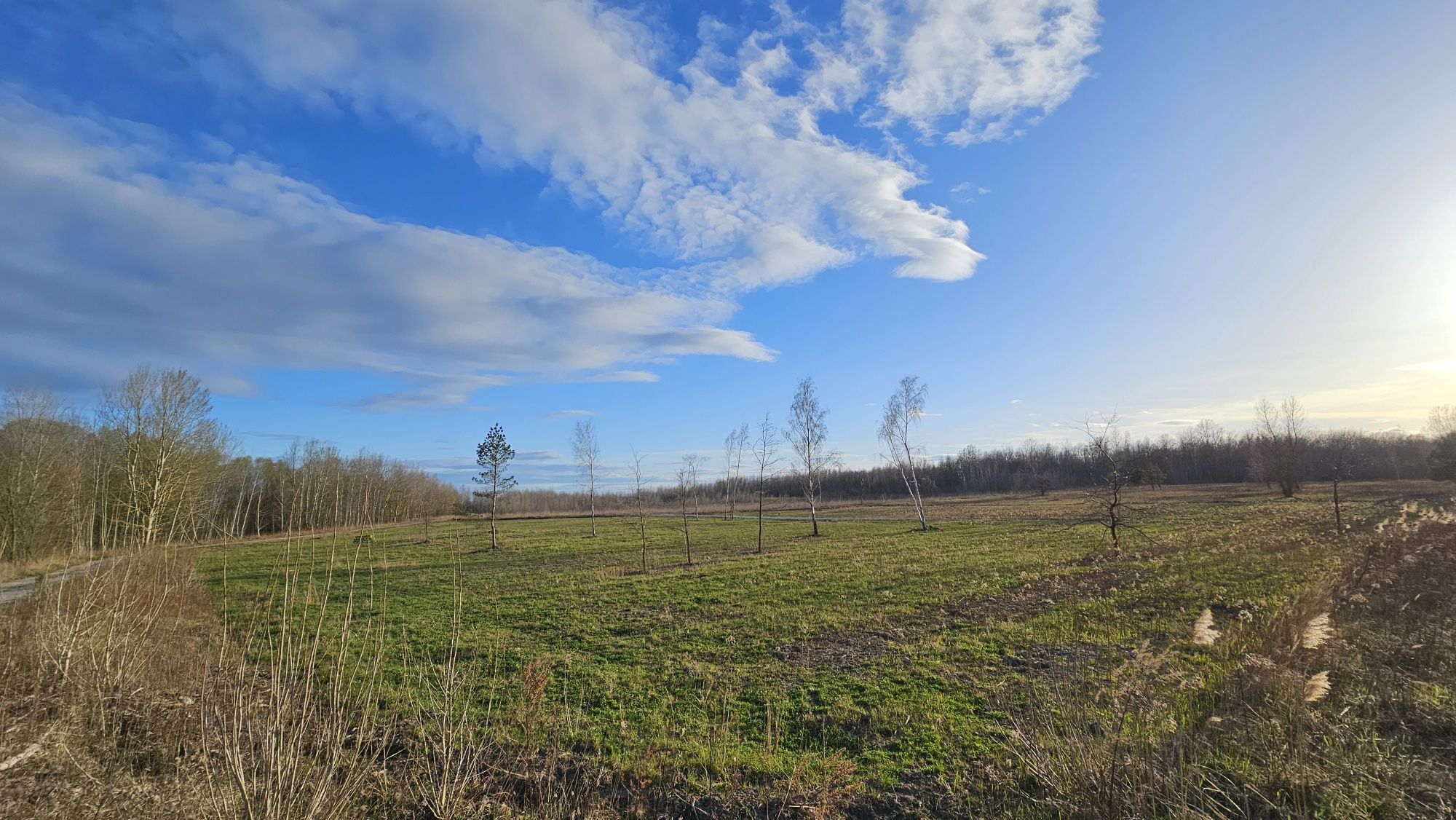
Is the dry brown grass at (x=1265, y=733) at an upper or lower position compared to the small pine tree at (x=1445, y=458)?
lower

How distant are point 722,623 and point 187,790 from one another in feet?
28.3

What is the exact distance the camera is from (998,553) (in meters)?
20.1

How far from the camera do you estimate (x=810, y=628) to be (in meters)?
11.2

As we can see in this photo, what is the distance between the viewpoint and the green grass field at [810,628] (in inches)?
245

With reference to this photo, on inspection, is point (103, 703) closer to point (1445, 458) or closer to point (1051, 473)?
point (1445, 458)

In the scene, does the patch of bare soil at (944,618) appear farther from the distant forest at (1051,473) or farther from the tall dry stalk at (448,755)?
the distant forest at (1051,473)

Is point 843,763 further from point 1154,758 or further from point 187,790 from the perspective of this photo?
point 187,790

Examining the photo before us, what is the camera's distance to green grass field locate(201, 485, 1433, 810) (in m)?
6.22

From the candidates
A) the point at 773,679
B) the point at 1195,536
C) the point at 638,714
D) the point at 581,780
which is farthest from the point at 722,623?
the point at 1195,536

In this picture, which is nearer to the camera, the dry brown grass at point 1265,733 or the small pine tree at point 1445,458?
the dry brown grass at point 1265,733

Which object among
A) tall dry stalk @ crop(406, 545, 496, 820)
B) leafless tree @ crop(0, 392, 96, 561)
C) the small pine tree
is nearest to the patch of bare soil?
tall dry stalk @ crop(406, 545, 496, 820)

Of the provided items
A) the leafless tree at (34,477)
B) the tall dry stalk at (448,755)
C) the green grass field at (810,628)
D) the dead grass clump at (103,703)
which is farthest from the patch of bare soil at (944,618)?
the leafless tree at (34,477)

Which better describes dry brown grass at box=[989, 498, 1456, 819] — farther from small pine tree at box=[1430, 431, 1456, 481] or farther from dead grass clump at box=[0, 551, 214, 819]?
small pine tree at box=[1430, 431, 1456, 481]

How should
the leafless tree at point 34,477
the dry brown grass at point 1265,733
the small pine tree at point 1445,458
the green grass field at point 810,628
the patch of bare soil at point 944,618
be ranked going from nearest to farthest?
the dry brown grass at point 1265,733 < the green grass field at point 810,628 < the patch of bare soil at point 944,618 < the leafless tree at point 34,477 < the small pine tree at point 1445,458
